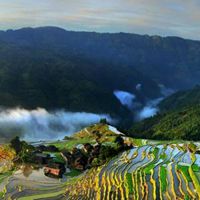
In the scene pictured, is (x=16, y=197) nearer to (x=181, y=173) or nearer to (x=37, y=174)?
(x=37, y=174)

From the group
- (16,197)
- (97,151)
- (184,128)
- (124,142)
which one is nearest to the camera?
(16,197)

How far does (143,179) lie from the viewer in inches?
2872

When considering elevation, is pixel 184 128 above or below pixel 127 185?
above

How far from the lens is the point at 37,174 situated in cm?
8331

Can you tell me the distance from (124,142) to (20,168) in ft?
96.9

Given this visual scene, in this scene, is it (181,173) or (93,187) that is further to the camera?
(181,173)

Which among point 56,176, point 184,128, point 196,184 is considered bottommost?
point 196,184

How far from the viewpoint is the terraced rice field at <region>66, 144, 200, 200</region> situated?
212 feet

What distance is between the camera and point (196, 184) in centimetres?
6906

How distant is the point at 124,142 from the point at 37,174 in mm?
31177

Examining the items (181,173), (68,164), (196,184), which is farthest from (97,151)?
(196,184)

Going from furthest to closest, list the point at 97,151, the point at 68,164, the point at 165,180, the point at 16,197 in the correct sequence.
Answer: the point at 97,151 < the point at 68,164 < the point at 165,180 < the point at 16,197

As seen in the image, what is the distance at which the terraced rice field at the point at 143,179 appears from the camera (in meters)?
64.8

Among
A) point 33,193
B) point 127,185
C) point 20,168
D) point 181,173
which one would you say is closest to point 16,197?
point 33,193
